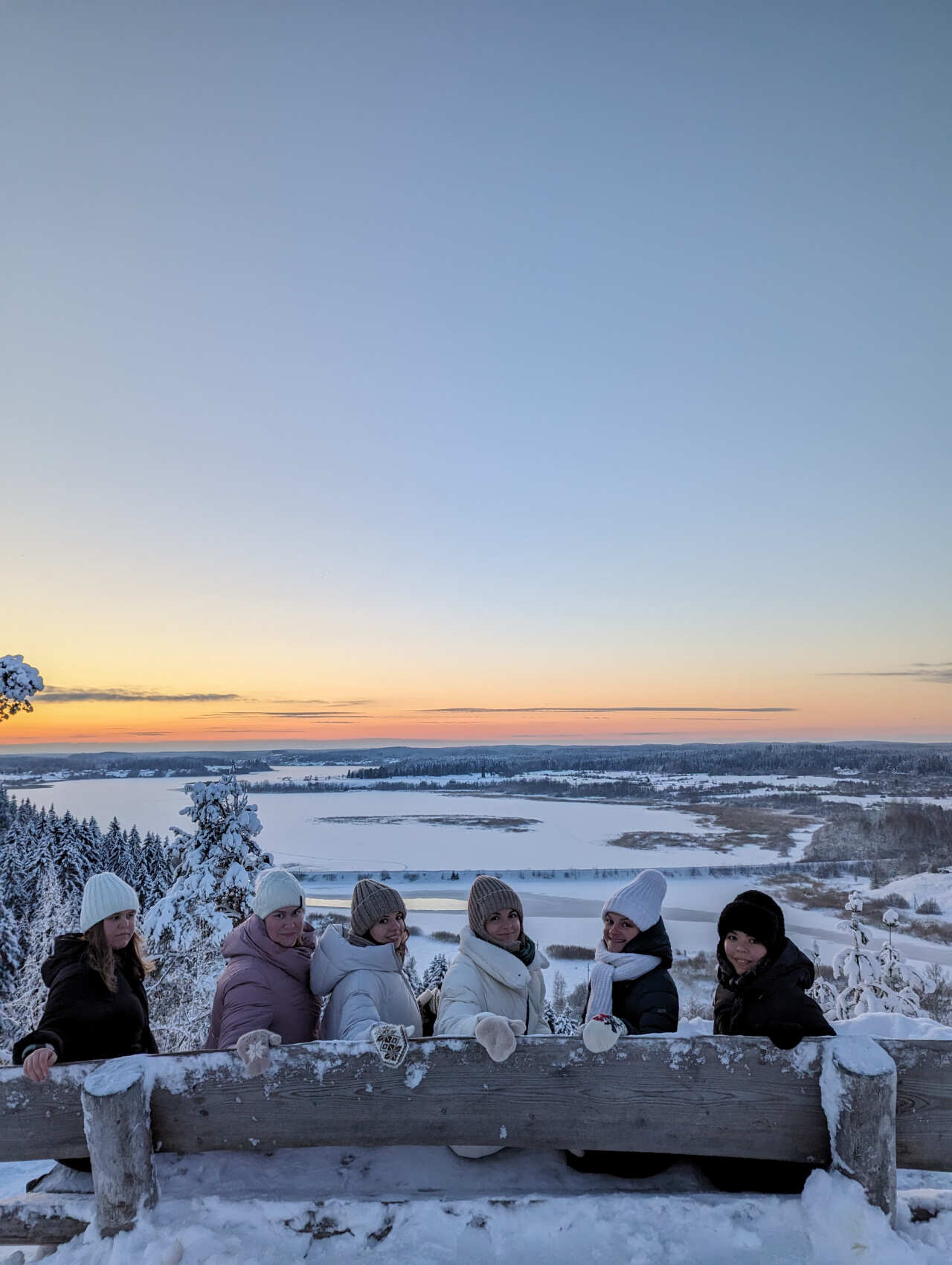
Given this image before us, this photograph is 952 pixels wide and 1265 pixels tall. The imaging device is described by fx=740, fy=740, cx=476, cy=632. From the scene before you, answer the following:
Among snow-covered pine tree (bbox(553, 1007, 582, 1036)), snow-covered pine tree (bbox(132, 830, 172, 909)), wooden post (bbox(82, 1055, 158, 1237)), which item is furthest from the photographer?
snow-covered pine tree (bbox(132, 830, 172, 909))

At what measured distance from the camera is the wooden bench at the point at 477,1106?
2695mm

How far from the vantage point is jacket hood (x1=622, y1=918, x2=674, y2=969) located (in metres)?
3.32

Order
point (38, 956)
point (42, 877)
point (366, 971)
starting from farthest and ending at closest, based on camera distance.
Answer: point (42, 877) < point (38, 956) < point (366, 971)

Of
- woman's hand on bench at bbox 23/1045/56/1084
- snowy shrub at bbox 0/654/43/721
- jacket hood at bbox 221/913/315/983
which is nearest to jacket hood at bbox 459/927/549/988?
jacket hood at bbox 221/913/315/983

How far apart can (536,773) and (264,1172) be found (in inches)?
5822

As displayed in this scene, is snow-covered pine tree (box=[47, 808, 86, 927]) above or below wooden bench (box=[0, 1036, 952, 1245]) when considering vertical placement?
below

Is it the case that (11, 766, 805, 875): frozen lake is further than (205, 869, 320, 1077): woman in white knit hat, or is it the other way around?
(11, 766, 805, 875): frozen lake

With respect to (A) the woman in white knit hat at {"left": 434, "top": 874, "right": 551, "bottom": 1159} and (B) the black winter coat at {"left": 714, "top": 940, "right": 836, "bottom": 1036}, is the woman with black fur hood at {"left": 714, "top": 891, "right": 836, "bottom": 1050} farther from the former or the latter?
(A) the woman in white knit hat at {"left": 434, "top": 874, "right": 551, "bottom": 1159}

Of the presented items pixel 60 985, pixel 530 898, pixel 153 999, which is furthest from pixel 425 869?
pixel 60 985

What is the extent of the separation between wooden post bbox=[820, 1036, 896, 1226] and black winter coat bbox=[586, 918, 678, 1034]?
0.65 meters

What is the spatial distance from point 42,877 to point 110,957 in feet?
76.5

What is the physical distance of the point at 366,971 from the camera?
3354mm

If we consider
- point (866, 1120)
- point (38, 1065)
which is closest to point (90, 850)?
point (38, 1065)

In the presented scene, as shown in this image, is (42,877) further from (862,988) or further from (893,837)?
(893,837)
